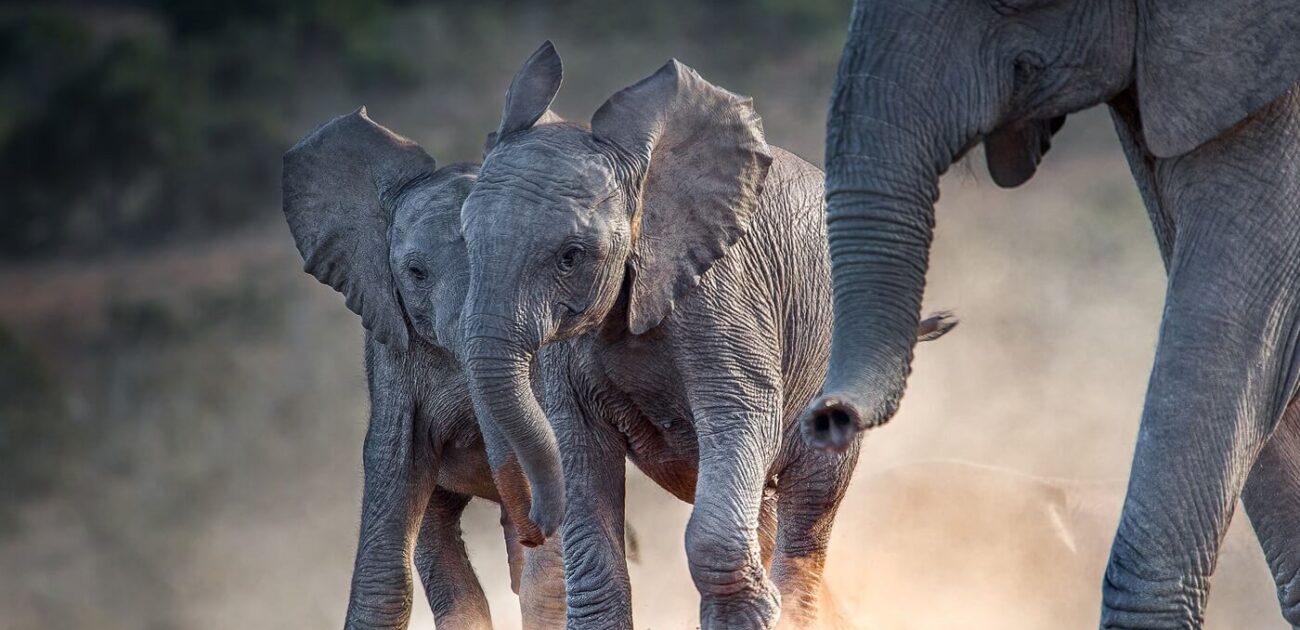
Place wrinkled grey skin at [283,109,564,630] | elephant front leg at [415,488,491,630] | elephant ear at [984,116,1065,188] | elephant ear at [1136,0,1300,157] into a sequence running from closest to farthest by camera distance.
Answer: elephant ear at [1136,0,1300,157], elephant ear at [984,116,1065,188], wrinkled grey skin at [283,109,564,630], elephant front leg at [415,488,491,630]

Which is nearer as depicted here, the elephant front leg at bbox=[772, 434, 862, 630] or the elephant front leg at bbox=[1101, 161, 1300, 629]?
the elephant front leg at bbox=[1101, 161, 1300, 629]

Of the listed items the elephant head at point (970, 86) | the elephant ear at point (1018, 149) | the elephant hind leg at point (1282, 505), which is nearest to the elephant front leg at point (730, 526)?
the elephant hind leg at point (1282, 505)

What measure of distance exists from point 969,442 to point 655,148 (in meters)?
5.91

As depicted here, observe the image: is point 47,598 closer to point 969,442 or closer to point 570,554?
point 969,442

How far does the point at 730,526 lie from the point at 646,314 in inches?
20.9

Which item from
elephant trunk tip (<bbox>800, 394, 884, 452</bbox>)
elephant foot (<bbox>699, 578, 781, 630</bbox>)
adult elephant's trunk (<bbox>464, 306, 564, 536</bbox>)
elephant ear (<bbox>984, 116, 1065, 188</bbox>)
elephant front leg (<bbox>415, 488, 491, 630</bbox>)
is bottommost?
elephant trunk tip (<bbox>800, 394, 884, 452</bbox>)

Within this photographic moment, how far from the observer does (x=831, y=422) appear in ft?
12.3

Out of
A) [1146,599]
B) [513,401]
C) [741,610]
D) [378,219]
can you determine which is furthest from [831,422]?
[378,219]

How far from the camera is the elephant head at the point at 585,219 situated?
16.7ft

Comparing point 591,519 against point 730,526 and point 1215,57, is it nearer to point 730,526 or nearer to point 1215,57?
point 730,526

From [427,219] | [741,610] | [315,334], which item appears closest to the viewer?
[741,610]

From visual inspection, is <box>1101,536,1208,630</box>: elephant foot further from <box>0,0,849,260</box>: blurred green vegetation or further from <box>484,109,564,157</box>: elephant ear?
<box>0,0,849,260</box>: blurred green vegetation

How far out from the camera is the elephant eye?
204 inches

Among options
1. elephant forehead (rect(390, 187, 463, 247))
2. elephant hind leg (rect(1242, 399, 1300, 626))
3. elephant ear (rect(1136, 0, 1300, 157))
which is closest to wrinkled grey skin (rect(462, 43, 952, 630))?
elephant forehead (rect(390, 187, 463, 247))
